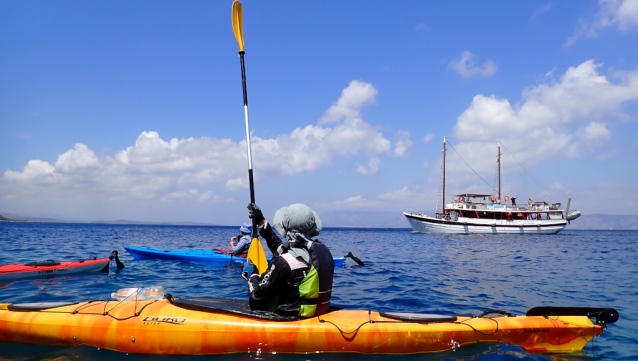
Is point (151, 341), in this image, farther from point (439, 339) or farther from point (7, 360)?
point (439, 339)

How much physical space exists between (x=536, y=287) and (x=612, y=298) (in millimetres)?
1661

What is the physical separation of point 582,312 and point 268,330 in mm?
4259

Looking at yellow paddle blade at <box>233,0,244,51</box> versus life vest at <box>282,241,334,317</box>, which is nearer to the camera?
life vest at <box>282,241,334,317</box>

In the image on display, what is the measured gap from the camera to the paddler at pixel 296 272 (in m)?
4.30

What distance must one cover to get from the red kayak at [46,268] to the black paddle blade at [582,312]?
37.0 feet

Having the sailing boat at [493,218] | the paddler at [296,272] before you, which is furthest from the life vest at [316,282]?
the sailing boat at [493,218]

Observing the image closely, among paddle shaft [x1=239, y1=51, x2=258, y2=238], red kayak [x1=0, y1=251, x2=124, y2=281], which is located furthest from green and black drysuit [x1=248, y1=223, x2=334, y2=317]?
red kayak [x1=0, y1=251, x2=124, y2=281]

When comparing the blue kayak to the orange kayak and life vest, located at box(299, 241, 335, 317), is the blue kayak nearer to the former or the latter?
the orange kayak

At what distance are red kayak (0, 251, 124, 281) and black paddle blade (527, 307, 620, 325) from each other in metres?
11.3

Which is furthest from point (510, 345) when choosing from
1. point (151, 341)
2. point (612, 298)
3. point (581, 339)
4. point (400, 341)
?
point (612, 298)

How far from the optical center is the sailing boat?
5119 centimetres

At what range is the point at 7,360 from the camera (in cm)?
442

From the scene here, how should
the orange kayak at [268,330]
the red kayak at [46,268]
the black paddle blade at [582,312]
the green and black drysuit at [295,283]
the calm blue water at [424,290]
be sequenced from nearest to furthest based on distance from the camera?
the green and black drysuit at [295,283] < the orange kayak at [268,330] < the calm blue water at [424,290] < the black paddle blade at [582,312] < the red kayak at [46,268]

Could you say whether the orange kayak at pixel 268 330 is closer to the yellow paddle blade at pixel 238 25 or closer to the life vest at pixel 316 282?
the life vest at pixel 316 282
